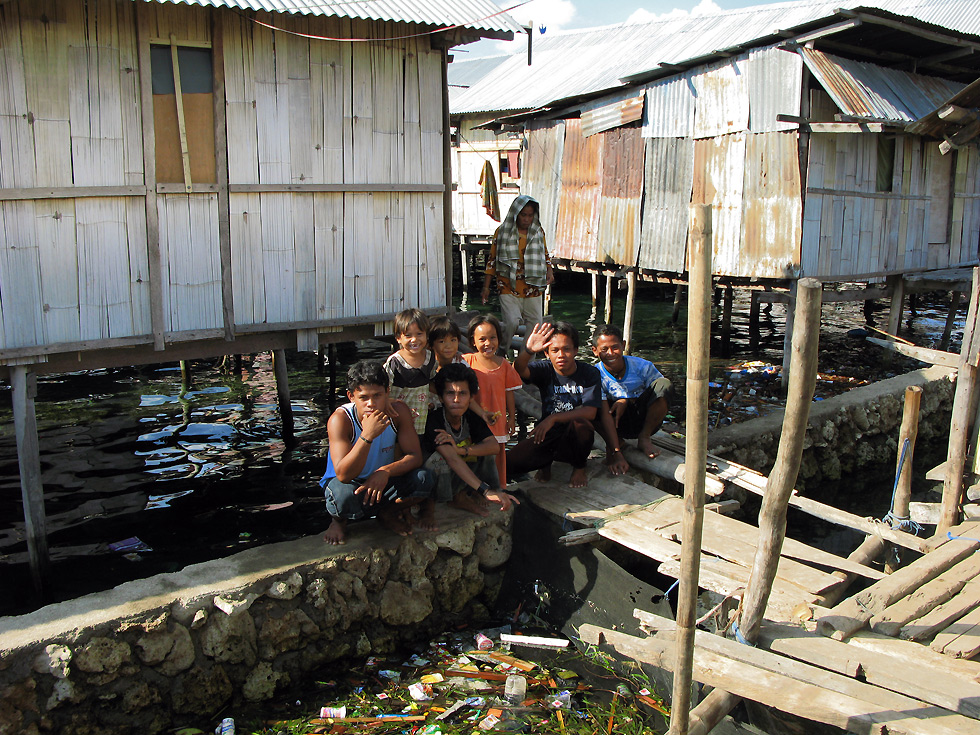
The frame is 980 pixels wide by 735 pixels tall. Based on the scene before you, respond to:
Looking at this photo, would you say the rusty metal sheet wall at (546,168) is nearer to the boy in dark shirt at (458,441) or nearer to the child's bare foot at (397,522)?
the boy in dark shirt at (458,441)

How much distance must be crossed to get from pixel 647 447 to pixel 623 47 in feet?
58.9

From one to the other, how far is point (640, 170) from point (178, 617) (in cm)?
1054

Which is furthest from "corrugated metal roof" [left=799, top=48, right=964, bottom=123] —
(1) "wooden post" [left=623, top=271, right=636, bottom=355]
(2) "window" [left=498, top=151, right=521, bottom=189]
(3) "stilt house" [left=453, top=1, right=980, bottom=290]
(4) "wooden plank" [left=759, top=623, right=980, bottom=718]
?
(2) "window" [left=498, top=151, right=521, bottom=189]

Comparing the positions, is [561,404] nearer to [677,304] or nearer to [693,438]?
[693,438]

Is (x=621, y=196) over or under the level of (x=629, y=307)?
over

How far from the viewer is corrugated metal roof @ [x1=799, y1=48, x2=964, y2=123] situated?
9719mm

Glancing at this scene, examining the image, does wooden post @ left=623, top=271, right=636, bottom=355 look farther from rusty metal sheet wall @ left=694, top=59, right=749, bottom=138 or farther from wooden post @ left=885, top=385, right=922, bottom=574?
wooden post @ left=885, top=385, right=922, bottom=574

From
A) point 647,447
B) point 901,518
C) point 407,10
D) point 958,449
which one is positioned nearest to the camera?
point 958,449

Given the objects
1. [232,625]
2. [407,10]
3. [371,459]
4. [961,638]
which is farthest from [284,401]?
[961,638]

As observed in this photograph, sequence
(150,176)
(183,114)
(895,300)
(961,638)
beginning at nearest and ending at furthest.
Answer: (961,638) → (150,176) → (183,114) → (895,300)

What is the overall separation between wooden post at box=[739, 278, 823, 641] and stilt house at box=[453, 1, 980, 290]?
17.8 feet

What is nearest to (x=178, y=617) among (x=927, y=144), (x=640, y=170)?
(x=640, y=170)

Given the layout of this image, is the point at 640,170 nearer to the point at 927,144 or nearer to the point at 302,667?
the point at 927,144

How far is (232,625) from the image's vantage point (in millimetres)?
4660
